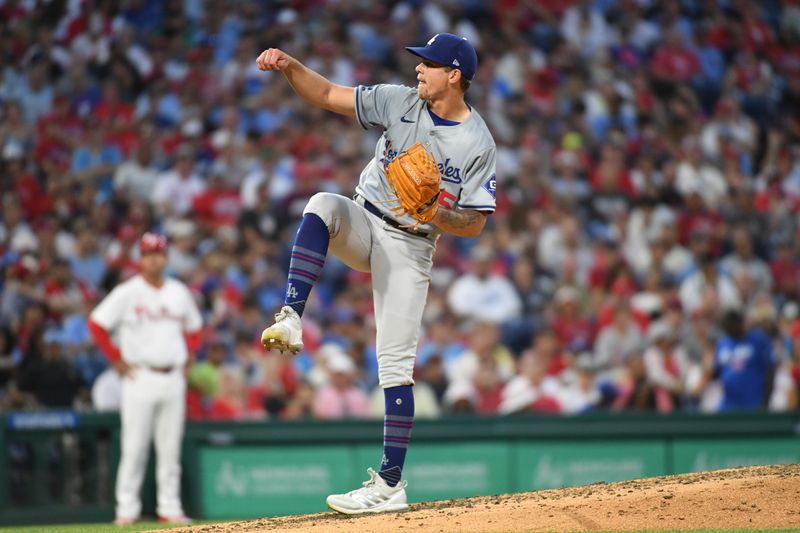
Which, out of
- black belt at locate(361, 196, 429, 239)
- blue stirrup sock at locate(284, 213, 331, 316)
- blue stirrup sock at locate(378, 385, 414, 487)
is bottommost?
blue stirrup sock at locate(378, 385, 414, 487)

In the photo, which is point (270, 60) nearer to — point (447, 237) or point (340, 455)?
point (340, 455)

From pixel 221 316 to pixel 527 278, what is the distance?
296cm

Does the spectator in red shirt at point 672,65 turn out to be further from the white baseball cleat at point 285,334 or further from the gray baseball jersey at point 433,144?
the white baseball cleat at point 285,334

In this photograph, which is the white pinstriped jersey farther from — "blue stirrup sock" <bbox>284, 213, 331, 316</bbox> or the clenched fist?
the clenched fist

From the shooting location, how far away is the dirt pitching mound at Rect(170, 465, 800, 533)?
15.5ft

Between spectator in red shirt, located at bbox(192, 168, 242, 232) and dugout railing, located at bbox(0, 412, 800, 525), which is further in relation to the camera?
spectator in red shirt, located at bbox(192, 168, 242, 232)

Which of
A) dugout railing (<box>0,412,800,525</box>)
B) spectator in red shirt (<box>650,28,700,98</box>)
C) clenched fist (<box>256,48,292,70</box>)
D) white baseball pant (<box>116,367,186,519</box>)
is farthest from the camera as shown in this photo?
spectator in red shirt (<box>650,28,700,98</box>)

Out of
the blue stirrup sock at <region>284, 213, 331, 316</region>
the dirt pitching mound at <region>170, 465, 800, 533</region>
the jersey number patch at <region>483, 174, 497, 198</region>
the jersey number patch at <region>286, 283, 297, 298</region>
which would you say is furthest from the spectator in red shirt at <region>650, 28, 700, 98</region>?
the jersey number patch at <region>286, 283, 297, 298</region>

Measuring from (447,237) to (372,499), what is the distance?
262 inches

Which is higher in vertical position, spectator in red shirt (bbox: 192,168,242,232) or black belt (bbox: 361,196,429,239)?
spectator in red shirt (bbox: 192,168,242,232)

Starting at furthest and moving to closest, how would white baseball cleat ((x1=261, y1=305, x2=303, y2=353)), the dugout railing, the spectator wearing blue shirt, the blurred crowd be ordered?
the spectator wearing blue shirt
the blurred crowd
the dugout railing
white baseball cleat ((x1=261, y1=305, x2=303, y2=353))

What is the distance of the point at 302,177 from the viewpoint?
1184cm

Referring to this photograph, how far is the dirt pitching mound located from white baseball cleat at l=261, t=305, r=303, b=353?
726 mm

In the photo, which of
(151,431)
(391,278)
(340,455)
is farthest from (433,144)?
(340,455)
